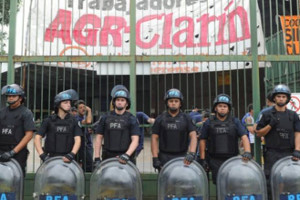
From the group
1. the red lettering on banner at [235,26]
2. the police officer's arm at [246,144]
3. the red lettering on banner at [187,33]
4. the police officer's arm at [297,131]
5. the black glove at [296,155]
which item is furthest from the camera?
the red lettering on banner at [187,33]

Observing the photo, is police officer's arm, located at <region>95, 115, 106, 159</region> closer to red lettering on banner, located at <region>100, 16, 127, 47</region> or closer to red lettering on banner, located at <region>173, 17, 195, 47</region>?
red lettering on banner, located at <region>100, 16, 127, 47</region>

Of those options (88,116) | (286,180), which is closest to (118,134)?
(88,116)

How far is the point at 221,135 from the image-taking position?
183 inches

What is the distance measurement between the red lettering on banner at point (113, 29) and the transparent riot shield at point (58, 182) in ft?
9.01

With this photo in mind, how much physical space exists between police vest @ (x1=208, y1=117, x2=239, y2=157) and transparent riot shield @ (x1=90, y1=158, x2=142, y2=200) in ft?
3.88

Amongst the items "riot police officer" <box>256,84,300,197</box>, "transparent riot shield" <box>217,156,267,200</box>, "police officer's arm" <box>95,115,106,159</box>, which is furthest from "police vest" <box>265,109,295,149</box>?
"police officer's arm" <box>95,115,106,159</box>

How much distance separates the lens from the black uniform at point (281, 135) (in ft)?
15.3

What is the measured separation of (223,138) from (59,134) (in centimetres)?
216

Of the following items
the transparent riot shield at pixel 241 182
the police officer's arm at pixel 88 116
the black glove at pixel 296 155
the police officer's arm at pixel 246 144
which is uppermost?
Answer: the police officer's arm at pixel 88 116

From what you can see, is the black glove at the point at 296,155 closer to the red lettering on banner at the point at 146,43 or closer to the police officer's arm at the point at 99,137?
the police officer's arm at the point at 99,137

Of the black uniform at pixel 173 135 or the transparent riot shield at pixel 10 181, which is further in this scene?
the black uniform at pixel 173 135

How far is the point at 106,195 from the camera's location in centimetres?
398

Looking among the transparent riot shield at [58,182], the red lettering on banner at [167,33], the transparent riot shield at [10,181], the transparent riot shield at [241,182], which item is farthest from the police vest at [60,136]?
the red lettering on banner at [167,33]

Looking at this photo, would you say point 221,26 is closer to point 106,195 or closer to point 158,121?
point 158,121
